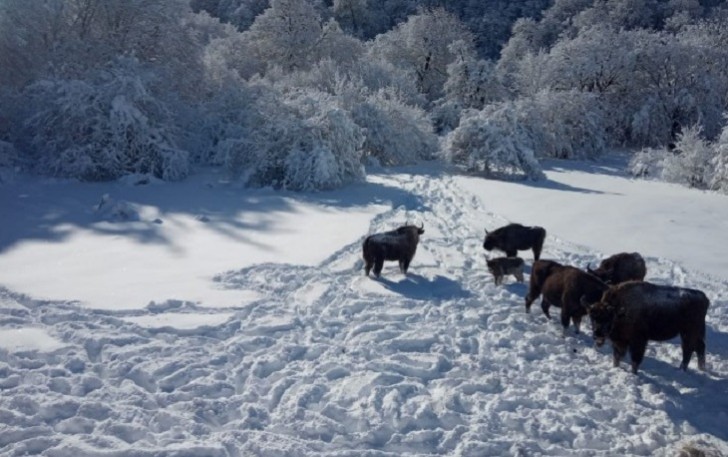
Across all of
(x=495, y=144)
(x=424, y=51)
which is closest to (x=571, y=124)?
(x=495, y=144)

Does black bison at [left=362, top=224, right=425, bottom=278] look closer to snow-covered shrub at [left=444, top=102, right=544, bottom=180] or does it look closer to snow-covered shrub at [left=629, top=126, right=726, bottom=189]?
snow-covered shrub at [left=444, top=102, right=544, bottom=180]

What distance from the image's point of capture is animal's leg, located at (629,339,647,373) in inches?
245

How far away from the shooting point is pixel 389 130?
23.1m

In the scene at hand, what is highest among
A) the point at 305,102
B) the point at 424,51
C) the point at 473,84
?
the point at 424,51

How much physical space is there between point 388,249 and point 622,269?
3.34m

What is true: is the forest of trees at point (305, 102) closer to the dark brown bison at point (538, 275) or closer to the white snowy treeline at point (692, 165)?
the white snowy treeline at point (692, 165)

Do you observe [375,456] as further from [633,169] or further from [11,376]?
[633,169]

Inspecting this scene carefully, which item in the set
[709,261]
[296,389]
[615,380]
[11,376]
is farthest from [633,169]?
[11,376]

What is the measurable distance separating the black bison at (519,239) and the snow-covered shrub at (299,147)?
7.73 m

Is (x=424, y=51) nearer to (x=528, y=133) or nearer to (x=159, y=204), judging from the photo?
(x=528, y=133)

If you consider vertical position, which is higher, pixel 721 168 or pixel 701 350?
pixel 721 168

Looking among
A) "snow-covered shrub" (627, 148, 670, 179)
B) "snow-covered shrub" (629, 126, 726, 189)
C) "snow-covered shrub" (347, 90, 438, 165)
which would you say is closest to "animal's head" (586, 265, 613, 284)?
"snow-covered shrub" (629, 126, 726, 189)

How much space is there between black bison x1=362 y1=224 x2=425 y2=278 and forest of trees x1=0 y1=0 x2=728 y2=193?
7.85 meters

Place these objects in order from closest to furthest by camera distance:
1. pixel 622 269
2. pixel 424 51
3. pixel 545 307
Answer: pixel 545 307
pixel 622 269
pixel 424 51
